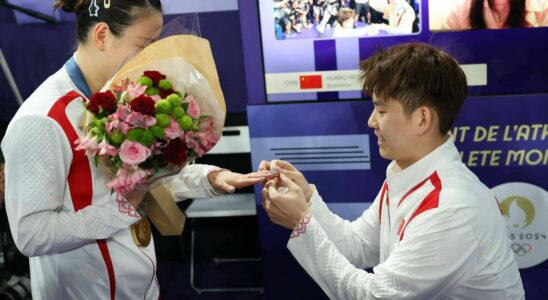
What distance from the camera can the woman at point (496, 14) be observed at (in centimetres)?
302

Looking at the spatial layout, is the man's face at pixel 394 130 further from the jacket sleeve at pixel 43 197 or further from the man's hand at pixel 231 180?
A: the jacket sleeve at pixel 43 197

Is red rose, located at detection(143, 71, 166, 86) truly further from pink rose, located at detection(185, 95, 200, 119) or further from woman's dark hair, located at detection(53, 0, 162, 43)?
woman's dark hair, located at detection(53, 0, 162, 43)

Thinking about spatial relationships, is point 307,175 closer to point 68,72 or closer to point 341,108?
point 341,108

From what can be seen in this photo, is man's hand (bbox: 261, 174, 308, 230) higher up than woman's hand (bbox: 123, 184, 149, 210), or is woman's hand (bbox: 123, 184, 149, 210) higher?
woman's hand (bbox: 123, 184, 149, 210)

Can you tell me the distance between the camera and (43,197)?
6.03 ft

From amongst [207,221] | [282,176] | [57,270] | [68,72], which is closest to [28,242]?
[57,270]

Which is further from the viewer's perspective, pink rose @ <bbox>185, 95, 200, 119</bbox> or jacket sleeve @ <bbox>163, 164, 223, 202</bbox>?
jacket sleeve @ <bbox>163, 164, 223, 202</bbox>

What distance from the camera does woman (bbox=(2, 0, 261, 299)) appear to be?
184cm

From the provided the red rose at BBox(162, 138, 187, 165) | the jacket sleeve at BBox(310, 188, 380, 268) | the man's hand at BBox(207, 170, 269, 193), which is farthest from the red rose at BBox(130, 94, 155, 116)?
the jacket sleeve at BBox(310, 188, 380, 268)

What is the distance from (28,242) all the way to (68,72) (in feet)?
1.71

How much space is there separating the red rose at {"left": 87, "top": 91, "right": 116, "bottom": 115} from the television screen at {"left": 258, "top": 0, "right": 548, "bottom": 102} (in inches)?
61.6

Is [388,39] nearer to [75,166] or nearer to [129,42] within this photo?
[129,42]

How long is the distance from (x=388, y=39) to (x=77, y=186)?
1755 mm

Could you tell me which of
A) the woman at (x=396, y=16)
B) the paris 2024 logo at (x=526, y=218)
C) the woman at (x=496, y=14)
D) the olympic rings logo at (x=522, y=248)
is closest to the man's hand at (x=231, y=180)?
the woman at (x=396, y=16)
